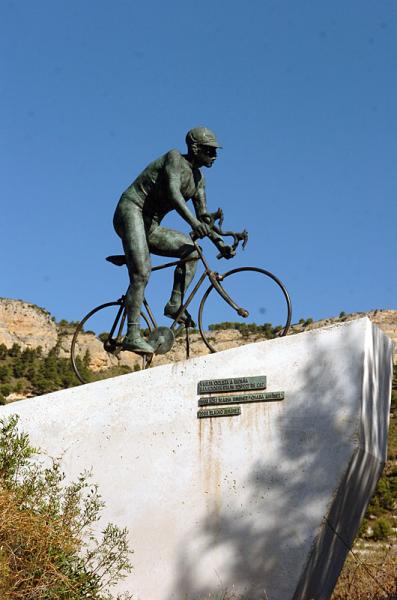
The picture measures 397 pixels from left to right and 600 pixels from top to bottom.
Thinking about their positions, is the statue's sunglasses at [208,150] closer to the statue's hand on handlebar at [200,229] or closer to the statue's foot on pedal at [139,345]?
the statue's hand on handlebar at [200,229]

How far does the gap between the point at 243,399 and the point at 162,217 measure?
252 centimetres

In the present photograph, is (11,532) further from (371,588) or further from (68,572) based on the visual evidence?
(371,588)

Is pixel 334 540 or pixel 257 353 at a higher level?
pixel 257 353

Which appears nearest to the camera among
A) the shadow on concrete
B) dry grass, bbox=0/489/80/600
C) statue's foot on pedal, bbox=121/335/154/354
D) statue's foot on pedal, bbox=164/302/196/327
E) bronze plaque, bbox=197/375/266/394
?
dry grass, bbox=0/489/80/600

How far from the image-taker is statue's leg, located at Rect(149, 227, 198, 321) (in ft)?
28.9

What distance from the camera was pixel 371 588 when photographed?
812 cm

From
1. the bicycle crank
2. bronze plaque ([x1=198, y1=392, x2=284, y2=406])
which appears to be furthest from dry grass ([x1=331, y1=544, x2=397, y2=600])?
the bicycle crank

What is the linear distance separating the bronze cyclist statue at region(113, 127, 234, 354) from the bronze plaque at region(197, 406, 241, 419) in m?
1.42

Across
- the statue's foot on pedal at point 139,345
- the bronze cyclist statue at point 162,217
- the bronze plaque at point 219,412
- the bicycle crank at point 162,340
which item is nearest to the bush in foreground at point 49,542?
the bronze plaque at point 219,412

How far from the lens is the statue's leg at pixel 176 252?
28.9 ft

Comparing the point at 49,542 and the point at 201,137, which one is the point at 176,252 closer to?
the point at 201,137

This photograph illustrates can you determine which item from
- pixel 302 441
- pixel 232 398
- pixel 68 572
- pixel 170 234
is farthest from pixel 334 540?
pixel 170 234

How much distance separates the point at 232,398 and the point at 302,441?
719 millimetres

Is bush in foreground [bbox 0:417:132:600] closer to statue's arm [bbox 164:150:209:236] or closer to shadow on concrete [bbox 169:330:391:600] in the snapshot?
shadow on concrete [bbox 169:330:391:600]
